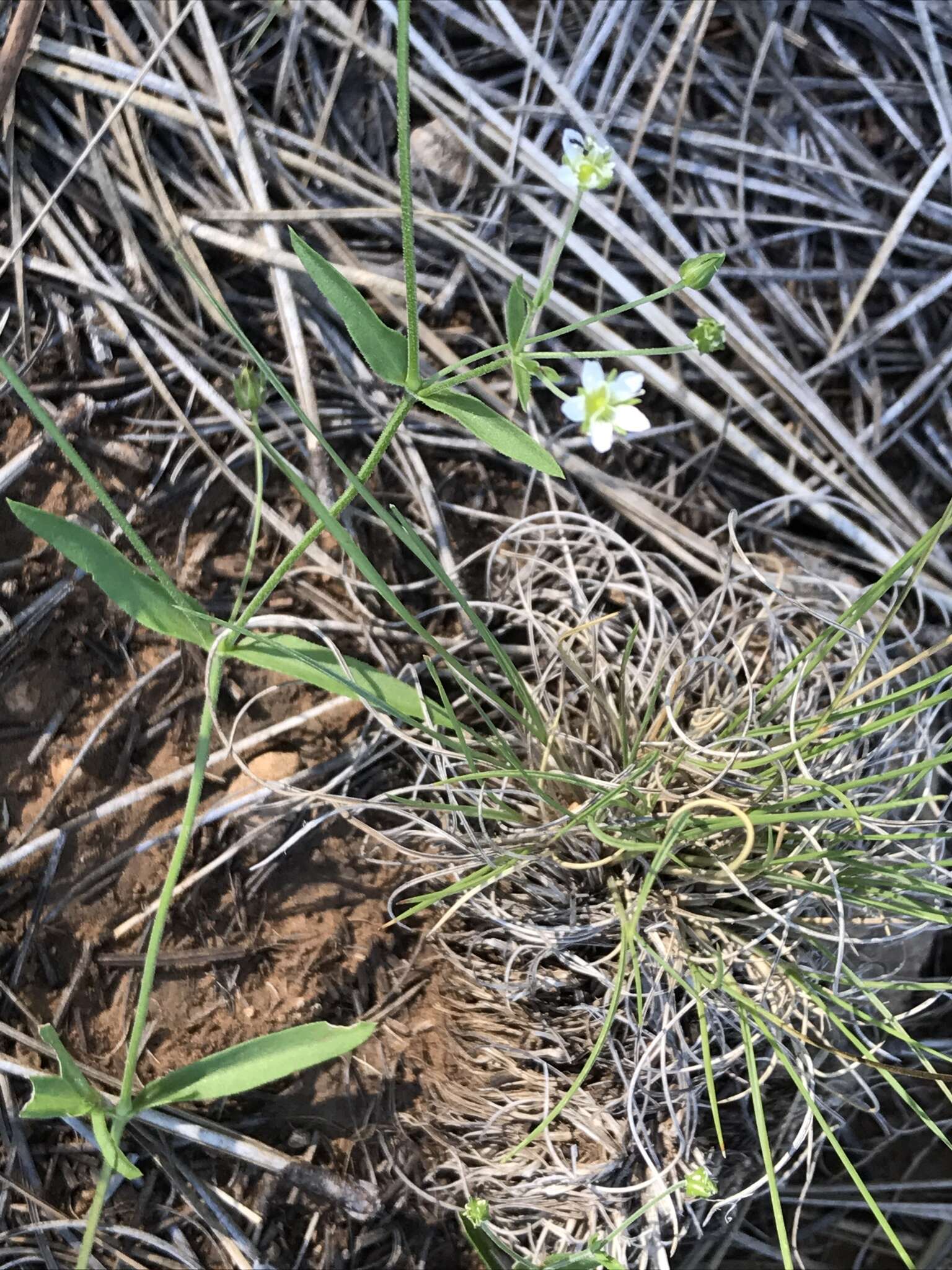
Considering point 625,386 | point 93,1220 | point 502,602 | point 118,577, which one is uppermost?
point 625,386

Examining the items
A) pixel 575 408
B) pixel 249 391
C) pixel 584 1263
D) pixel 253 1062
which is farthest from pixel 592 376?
pixel 584 1263

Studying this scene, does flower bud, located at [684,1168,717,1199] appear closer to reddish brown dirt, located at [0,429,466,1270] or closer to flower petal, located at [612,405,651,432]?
reddish brown dirt, located at [0,429,466,1270]

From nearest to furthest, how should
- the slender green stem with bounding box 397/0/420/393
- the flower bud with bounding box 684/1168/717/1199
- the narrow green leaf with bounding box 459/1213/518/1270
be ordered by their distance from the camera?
the slender green stem with bounding box 397/0/420/393, the flower bud with bounding box 684/1168/717/1199, the narrow green leaf with bounding box 459/1213/518/1270

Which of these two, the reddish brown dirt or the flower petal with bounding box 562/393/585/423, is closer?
the flower petal with bounding box 562/393/585/423

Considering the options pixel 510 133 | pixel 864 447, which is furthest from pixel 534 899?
pixel 510 133

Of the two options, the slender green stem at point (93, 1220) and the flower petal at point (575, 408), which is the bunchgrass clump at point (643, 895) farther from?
the slender green stem at point (93, 1220)

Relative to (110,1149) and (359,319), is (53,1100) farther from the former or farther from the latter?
(359,319)

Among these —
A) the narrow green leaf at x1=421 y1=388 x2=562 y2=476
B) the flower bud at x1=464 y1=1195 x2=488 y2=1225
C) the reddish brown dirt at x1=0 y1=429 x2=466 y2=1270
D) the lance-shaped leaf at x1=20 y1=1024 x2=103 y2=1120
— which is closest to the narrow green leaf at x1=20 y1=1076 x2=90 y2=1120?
the lance-shaped leaf at x1=20 y1=1024 x2=103 y2=1120
